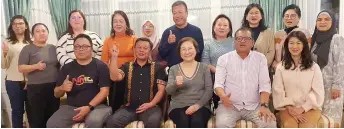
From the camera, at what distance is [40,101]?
120 inches

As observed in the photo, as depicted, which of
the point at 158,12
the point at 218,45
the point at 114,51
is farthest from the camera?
the point at 158,12

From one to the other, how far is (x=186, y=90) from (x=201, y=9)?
8.01 ft

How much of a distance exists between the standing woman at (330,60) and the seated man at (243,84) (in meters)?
0.53

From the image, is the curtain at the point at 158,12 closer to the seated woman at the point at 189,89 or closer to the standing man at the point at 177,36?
the standing man at the point at 177,36

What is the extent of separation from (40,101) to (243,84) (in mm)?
1715

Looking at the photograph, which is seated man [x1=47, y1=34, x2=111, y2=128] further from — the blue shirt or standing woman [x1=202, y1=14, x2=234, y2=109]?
standing woman [x1=202, y1=14, x2=234, y2=109]

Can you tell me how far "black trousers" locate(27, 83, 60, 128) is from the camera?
305cm

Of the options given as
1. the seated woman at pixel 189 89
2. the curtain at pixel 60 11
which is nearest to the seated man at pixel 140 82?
the seated woman at pixel 189 89

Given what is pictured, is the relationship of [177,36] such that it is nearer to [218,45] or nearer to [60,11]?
[218,45]

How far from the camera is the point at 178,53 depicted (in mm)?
3062

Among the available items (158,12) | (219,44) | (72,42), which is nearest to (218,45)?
(219,44)

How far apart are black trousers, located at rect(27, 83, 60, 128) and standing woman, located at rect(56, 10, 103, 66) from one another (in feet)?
0.89

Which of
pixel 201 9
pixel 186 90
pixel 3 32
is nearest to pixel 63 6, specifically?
pixel 3 32

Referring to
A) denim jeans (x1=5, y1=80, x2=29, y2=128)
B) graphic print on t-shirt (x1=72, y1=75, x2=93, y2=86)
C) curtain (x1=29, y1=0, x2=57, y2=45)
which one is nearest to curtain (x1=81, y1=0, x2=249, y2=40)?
curtain (x1=29, y1=0, x2=57, y2=45)
